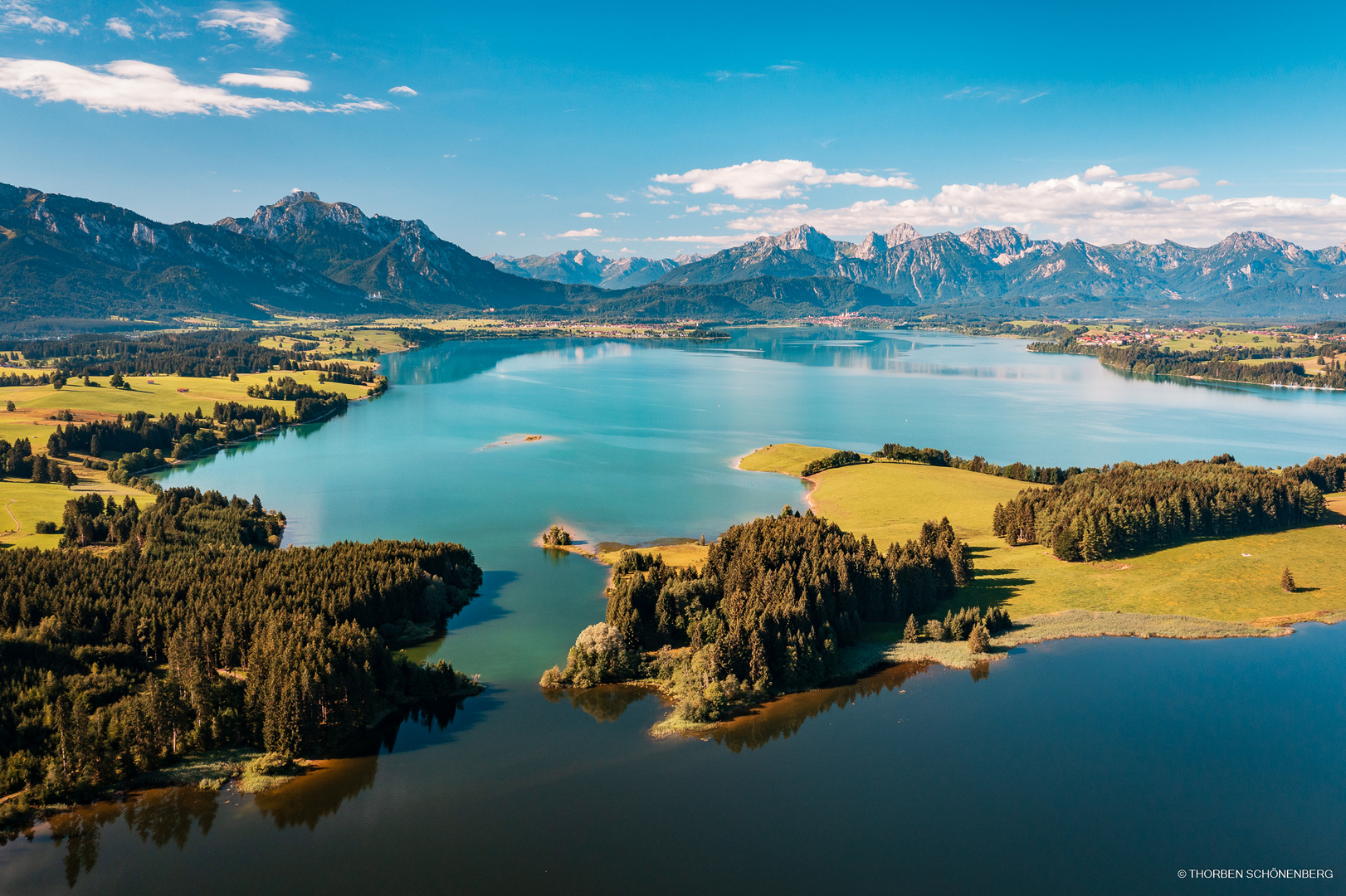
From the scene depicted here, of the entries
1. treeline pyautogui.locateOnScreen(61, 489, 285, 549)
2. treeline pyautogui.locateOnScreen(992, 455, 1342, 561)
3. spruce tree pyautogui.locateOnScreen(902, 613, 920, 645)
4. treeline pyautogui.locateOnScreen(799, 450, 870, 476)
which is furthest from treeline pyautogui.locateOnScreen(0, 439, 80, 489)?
treeline pyautogui.locateOnScreen(992, 455, 1342, 561)

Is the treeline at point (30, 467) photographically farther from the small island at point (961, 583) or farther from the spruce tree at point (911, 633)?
the spruce tree at point (911, 633)

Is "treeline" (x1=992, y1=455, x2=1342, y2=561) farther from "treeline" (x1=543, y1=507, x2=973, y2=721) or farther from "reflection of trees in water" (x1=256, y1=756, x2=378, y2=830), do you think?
"reflection of trees in water" (x1=256, y1=756, x2=378, y2=830)

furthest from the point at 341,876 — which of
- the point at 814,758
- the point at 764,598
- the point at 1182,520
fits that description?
the point at 1182,520

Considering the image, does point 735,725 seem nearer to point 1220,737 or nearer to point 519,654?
point 519,654

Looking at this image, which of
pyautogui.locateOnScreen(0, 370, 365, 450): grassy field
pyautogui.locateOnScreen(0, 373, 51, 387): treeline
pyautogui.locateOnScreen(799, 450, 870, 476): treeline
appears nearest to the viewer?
pyautogui.locateOnScreen(799, 450, 870, 476): treeline

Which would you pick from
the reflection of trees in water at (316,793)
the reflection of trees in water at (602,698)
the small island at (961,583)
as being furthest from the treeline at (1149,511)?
the reflection of trees in water at (316,793)

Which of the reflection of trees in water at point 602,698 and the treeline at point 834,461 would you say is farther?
the treeline at point 834,461
